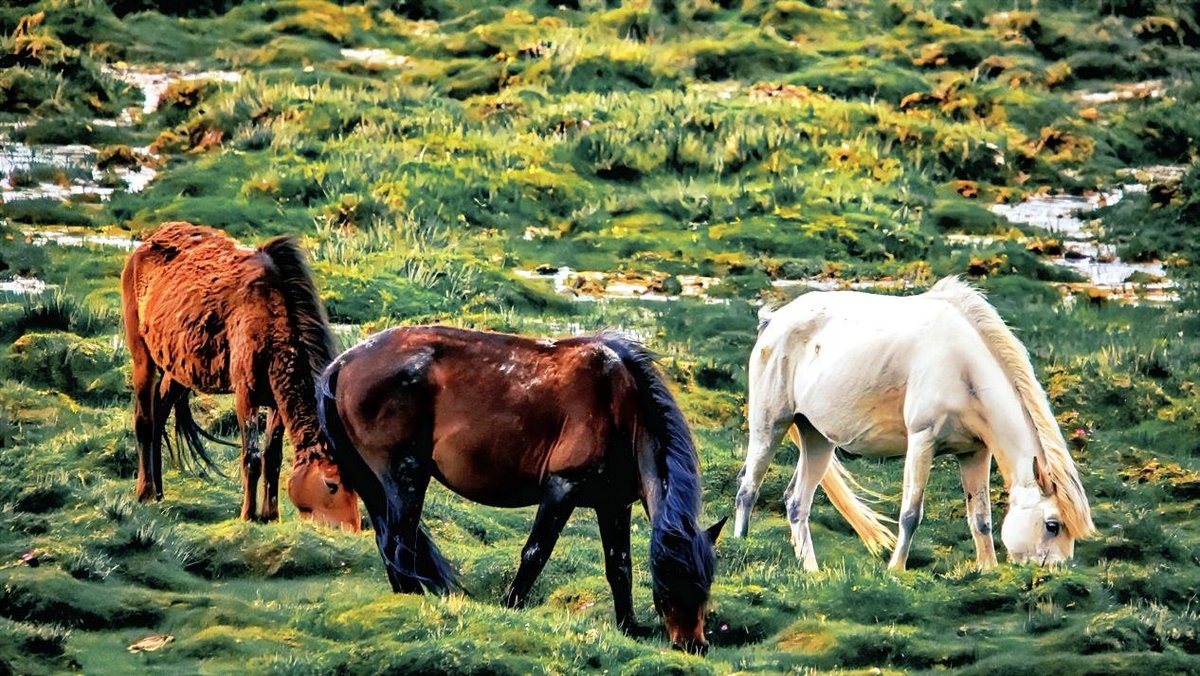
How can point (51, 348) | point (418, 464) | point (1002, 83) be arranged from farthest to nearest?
point (1002, 83)
point (51, 348)
point (418, 464)

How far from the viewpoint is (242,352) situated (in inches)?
609

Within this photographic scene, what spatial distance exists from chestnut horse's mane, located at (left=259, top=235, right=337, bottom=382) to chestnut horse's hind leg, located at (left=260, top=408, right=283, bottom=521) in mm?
542

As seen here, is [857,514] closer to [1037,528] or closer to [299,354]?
[1037,528]

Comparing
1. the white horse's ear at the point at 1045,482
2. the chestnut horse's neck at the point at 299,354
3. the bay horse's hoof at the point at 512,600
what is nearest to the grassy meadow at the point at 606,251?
the bay horse's hoof at the point at 512,600

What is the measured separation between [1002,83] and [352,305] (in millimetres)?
16775

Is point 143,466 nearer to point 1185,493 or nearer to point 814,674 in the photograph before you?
point 814,674

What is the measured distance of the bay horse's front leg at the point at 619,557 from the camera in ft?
43.2

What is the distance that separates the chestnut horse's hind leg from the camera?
1548cm

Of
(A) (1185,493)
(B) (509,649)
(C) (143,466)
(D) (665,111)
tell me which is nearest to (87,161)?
(D) (665,111)

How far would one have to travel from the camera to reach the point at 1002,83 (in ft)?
117

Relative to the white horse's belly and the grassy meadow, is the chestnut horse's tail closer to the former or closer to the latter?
the grassy meadow

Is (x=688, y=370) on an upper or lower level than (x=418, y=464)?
lower

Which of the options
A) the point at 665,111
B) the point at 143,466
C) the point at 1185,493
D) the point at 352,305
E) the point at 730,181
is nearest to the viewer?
the point at 143,466

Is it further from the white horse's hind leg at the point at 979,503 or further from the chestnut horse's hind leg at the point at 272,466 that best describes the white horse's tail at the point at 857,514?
the chestnut horse's hind leg at the point at 272,466
